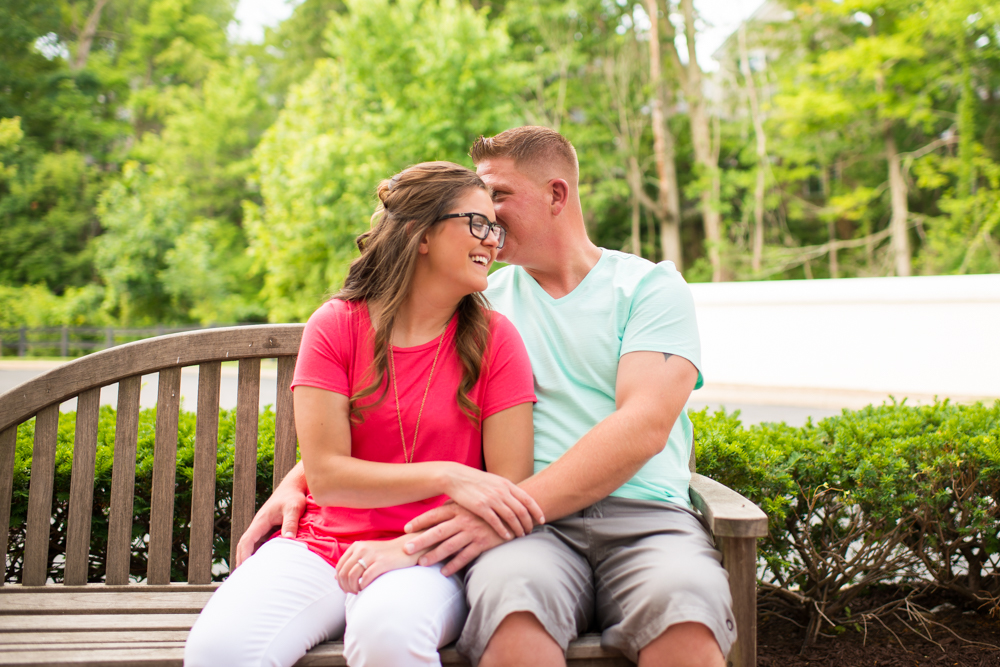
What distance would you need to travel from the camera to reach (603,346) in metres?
2.13

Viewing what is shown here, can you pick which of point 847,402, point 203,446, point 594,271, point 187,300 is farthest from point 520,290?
point 187,300

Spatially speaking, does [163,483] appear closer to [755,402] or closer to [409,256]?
[409,256]

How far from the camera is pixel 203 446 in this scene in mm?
2326

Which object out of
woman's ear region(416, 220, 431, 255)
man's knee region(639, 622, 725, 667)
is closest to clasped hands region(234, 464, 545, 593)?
man's knee region(639, 622, 725, 667)

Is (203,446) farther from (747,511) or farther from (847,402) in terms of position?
(847,402)

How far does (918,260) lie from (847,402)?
39.1ft

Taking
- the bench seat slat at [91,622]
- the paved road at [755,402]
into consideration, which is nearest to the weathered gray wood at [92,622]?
the bench seat slat at [91,622]

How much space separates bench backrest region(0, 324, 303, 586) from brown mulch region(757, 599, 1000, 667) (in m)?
1.92

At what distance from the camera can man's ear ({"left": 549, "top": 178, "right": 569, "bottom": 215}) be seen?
2377 millimetres

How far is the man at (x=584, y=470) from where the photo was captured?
162cm

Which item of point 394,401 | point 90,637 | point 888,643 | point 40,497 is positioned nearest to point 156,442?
point 40,497

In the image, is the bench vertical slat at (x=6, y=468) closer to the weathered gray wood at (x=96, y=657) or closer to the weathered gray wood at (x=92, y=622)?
the weathered gray wood at (x=92, y=622)

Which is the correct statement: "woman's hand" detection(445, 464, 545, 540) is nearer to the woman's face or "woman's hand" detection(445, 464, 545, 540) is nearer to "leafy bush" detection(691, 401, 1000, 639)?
the woman's face

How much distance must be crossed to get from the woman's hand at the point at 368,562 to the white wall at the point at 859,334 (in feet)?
28.2
